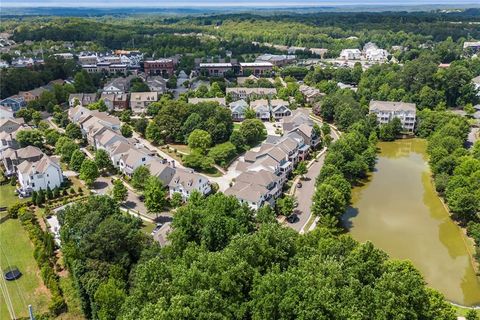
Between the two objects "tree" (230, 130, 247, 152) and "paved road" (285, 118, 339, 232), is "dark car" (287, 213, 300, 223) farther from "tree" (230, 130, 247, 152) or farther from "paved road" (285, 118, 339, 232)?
"tree" (230, 130, 247, 152)

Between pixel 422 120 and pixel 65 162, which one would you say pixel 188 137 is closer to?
pixel 65 162

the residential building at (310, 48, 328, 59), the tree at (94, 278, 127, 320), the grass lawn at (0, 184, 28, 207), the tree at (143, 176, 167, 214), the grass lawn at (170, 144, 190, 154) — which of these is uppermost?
the tree at (94, 278, 127, 320)

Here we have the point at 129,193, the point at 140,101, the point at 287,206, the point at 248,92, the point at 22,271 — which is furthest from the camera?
the point at 248,92

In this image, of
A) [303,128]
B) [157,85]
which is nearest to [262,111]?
[303,128]

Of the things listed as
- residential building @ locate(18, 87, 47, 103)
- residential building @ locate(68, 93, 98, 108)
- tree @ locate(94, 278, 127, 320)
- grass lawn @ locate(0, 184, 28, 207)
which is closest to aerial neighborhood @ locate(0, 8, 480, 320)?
tree @ locate(94, 278, 127, 320)

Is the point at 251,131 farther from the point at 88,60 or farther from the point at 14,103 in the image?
the point at 88,60

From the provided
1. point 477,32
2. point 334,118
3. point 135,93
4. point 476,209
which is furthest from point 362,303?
point 477,32
